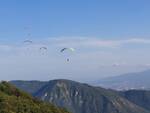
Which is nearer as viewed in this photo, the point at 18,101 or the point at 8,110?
the point at 8,110

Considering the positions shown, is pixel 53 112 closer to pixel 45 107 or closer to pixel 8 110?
pixel 45 107

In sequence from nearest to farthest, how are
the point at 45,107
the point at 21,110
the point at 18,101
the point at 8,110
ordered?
the point at 8,110
the point at 21,110
the point at 18,101
the point at 45,107

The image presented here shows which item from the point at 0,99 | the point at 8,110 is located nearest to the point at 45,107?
the point at 0,99

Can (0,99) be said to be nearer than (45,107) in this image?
Yes

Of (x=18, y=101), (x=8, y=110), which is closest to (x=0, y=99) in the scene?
(x=18, y=101)

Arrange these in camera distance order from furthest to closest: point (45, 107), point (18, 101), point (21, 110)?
point (45, 107) < point (18, 101) < point (21, 110)

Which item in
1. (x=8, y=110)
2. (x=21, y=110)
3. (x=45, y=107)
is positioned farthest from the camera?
(x=45, y=107)

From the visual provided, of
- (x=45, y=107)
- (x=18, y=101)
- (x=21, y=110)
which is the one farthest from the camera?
(x=45, y=107)

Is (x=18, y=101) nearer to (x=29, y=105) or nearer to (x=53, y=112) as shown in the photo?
(x=29, y=105)

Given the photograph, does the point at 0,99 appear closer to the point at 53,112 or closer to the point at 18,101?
the point at 18,101
